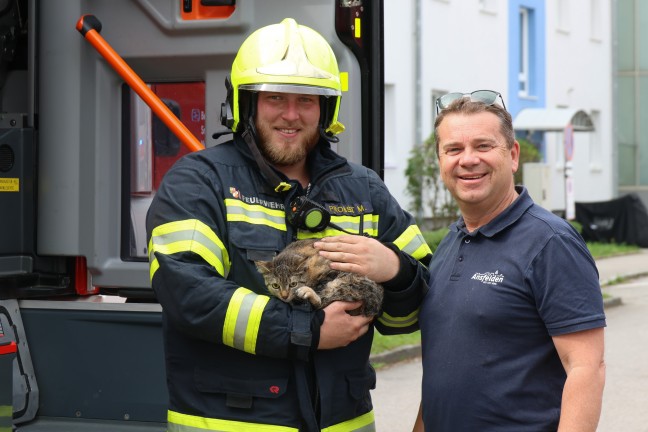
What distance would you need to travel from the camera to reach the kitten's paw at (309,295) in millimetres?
3314

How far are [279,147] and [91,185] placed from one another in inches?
72.6

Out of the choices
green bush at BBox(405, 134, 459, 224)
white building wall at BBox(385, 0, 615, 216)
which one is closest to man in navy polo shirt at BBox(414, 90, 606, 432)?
green bush at BBox(405, 134, 459, 224)

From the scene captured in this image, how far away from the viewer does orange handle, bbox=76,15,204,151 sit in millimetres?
4973

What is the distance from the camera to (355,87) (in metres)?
4.87

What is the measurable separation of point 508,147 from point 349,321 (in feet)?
2.13

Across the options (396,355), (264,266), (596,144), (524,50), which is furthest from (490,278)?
(596,144)

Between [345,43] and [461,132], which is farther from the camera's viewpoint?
[345,43]

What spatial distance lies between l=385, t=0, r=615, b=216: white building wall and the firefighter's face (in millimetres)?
17026

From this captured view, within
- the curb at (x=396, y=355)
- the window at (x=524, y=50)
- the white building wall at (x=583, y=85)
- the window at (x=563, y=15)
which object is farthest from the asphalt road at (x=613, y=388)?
the window at (x=563, y=15)

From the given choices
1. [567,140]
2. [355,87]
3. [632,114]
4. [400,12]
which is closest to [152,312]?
[355,87]

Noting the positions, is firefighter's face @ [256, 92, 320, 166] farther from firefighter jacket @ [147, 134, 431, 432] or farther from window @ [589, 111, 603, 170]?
window @ [589, 111, 603, 170]

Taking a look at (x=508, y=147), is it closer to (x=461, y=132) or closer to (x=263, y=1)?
(x=461, y=132)

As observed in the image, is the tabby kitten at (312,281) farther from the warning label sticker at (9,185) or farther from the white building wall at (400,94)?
the white building wall at (400,94)

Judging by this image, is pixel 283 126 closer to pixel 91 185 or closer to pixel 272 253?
pixel 272 253
